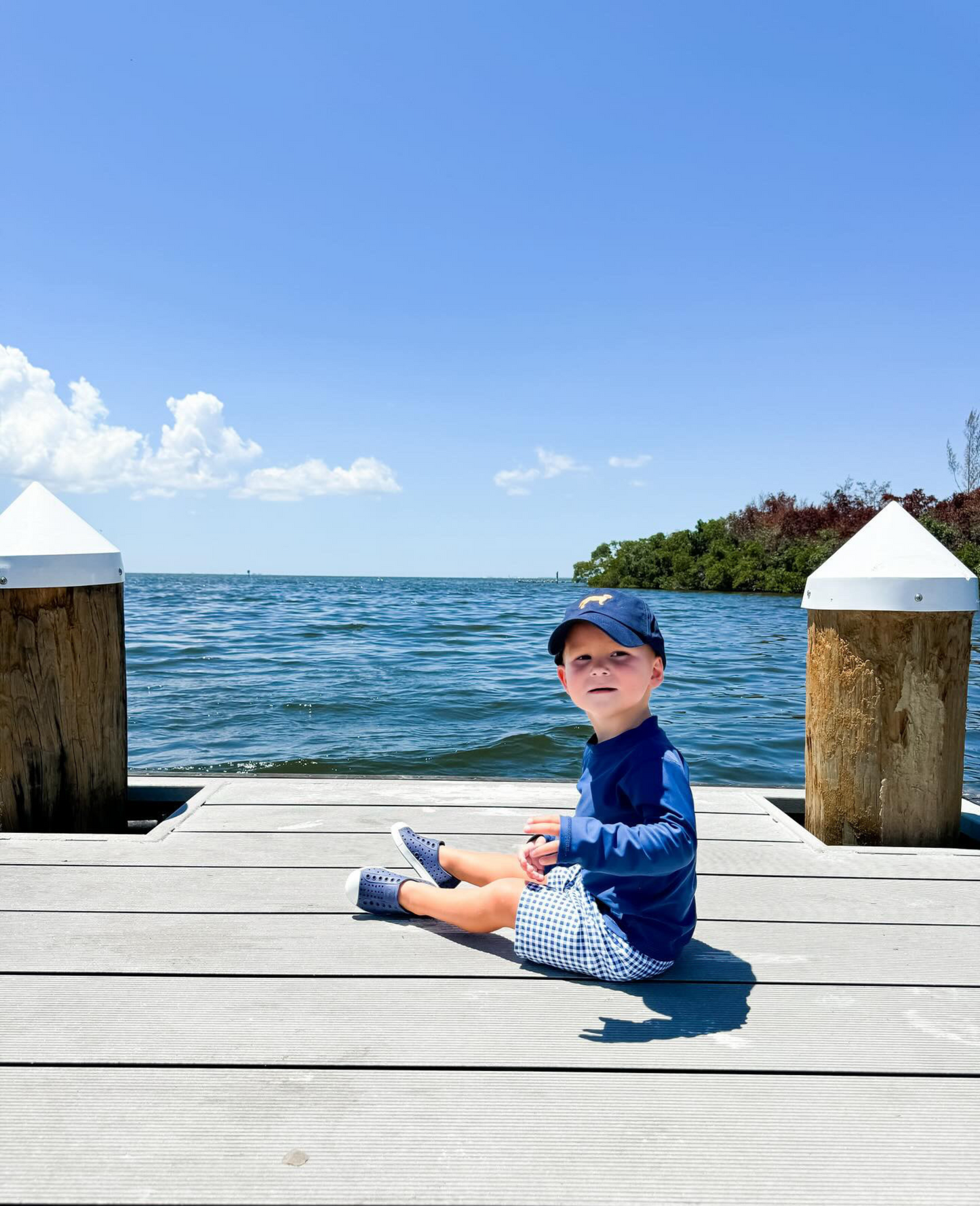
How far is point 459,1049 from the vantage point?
1622 millimetres

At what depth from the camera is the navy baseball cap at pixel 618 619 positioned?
1904 mm

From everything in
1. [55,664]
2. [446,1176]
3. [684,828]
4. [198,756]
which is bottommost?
[198,756]

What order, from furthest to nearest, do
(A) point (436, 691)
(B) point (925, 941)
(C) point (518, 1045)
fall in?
1. (A) point (436, 691)
2. (B) point (925, 941)
3. (C) point (518, 1045)

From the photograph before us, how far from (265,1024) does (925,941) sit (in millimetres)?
1651

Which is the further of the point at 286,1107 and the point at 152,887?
the point at 152,887

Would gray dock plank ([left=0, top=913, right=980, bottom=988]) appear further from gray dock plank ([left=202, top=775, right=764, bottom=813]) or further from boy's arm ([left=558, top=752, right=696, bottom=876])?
gray dock plank ([left=202, top=775, right=764, bottom=813])

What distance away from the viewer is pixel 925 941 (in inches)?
84.9

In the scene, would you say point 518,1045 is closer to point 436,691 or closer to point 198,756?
point 198,756

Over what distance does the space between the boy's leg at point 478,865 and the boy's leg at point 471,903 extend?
23 centimetres

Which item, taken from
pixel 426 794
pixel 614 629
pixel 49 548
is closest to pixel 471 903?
pixel 614 629

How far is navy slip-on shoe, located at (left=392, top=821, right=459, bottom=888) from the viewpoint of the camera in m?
2.50

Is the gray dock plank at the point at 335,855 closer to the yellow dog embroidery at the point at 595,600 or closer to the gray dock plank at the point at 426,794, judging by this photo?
the gray dock plank at the point at 426,794

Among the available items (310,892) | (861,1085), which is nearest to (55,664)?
(310,892)

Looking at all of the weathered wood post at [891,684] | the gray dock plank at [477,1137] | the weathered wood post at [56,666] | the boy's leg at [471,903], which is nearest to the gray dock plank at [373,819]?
the weathered wood post at [891,684]
